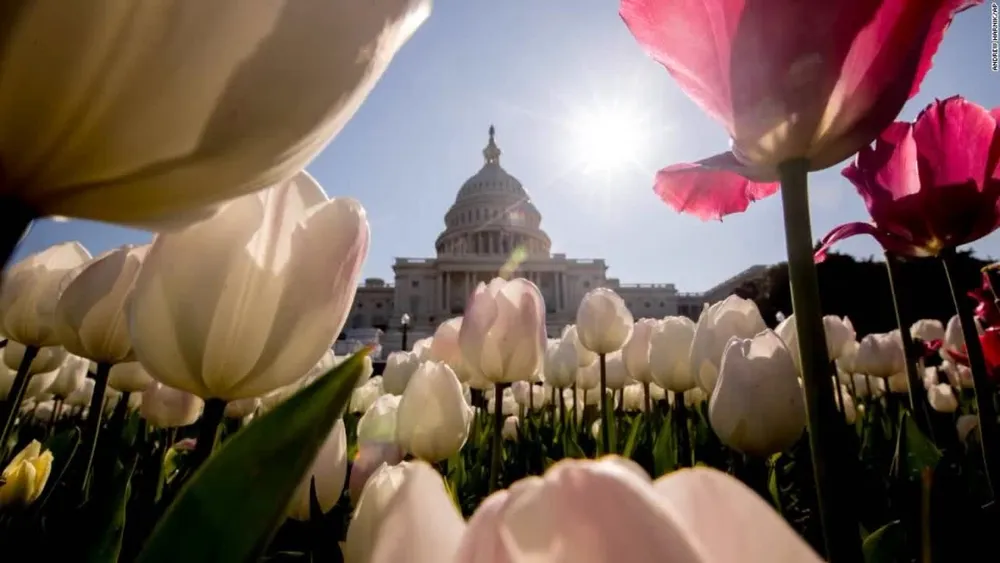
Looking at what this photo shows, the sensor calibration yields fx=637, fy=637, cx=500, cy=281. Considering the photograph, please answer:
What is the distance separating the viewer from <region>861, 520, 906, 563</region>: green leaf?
664 mm

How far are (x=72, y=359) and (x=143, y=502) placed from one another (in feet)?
5.06

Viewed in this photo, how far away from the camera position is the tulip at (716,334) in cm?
135

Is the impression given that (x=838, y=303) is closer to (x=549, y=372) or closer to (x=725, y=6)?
(x=549, y=372)

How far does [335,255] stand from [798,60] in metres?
0.40

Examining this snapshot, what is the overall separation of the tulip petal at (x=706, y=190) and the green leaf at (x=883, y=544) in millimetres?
385

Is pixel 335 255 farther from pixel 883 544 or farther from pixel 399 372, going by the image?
pixel 399 372

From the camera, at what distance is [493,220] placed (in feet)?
155

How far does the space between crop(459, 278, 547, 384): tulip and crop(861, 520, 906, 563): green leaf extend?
0.68 metres

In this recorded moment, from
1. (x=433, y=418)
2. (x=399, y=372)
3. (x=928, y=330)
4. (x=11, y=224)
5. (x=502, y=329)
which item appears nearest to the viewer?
(x=11, y=224)

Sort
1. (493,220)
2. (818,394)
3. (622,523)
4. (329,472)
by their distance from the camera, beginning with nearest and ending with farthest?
(622,523)
(818,394)
(329,472)
(493,220)

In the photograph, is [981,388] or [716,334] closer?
[981,388]

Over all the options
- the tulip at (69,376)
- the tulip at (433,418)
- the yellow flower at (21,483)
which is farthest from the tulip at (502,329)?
the tulip at (69,376)

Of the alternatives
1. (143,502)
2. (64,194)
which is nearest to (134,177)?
(64,194)

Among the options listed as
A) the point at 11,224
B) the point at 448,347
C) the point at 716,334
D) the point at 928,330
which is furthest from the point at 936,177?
the point at 928,330
